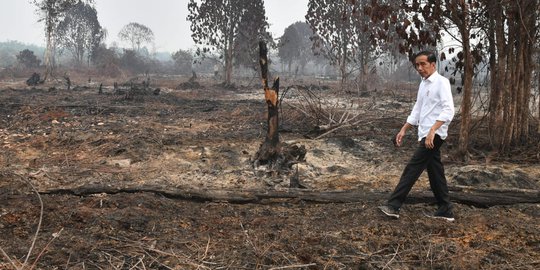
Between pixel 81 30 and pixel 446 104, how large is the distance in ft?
165

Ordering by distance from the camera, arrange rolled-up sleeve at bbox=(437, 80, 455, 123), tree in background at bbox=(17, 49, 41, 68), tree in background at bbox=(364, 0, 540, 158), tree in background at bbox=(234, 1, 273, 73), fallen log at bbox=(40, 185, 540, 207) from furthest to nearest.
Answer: tree in background at bbox=(17, 49, 41, 68)
tree in background at bbox=(234, 1, 273, 73)
tree in background at bbox=(364, 0, 540, 158)
fallen log at bbox=(40, 185, 540, 207)
rolled-up sleeve at bbox=(437, 80, 455, 123)

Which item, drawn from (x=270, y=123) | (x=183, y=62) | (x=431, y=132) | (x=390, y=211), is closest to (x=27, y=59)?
(x=183, y=62)

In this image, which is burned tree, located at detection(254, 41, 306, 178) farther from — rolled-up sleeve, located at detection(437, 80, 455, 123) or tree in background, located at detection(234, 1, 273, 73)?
tree in background, located at detection(234, 1, 273, 73)

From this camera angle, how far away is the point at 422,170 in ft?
12.1

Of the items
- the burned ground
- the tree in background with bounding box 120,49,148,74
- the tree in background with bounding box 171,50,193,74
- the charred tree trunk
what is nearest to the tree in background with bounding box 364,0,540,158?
the burned ground

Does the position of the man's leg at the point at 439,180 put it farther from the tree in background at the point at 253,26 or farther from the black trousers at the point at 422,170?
the tree in background at the point at 253,26

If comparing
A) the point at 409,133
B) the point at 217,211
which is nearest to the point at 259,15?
the point at 409,133

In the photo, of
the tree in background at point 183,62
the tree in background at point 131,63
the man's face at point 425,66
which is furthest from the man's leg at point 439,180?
the tree in background at point 183,62

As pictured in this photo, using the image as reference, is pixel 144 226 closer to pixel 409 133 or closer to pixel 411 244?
pixel 411 244

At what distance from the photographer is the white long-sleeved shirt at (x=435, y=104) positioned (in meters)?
3.49

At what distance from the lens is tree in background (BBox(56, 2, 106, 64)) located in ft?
147

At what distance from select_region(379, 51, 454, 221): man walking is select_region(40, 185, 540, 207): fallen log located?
46 cm

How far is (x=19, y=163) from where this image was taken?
6234mm

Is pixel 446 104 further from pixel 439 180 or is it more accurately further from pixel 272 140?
pixel 272 140
